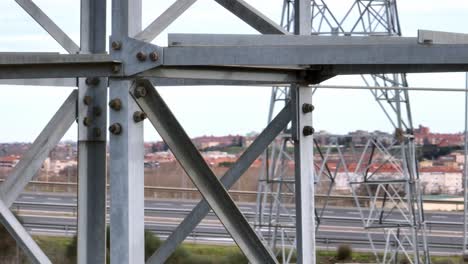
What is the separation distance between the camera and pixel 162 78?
4.59 m

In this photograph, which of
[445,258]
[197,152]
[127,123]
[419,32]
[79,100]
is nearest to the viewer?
[419,32]

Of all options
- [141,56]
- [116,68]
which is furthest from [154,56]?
[116,68]

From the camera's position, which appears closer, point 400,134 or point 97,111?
point 97,111

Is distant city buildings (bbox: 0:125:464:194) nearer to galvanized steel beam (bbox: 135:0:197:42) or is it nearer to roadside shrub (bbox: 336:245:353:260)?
roadside shrub (bbox: 336:245:353:260)

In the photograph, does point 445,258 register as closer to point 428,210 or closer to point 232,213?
point 428,210

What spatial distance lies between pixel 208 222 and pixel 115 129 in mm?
32317

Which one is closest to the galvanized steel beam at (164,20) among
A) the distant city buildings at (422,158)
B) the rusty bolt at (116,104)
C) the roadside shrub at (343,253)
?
the rusty bolt at (116,104)

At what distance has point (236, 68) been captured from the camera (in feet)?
15.1

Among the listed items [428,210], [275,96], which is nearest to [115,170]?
[275,96]

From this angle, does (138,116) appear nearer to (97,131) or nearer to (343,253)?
(97,131)

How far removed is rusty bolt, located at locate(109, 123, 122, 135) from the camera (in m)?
4.20

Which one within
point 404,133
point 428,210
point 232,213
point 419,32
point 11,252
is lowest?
point 232,213

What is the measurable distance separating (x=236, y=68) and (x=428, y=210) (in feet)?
122

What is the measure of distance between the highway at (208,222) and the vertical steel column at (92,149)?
69.3ft
